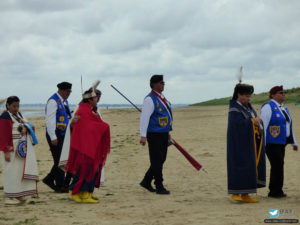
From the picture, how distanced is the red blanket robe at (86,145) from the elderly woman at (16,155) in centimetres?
65

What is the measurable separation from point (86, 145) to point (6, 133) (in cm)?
123

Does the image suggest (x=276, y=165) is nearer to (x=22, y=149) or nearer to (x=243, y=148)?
(x=243, y=148)

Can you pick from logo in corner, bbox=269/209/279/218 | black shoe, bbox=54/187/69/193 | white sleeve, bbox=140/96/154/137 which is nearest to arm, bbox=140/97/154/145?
white sleeve, bbox=140/96/154/137

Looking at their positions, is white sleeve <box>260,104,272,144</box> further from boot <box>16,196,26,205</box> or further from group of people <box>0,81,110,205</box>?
boot <box>16,196,26,205</box>

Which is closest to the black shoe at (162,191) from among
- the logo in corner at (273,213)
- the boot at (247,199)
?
the boot at (247,199)

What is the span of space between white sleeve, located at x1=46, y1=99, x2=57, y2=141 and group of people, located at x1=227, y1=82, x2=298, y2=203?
2.93 meters

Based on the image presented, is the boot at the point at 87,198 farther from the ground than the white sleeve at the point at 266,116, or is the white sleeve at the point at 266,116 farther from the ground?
the white sleeve at the point at 266,116

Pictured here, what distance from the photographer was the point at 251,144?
7.06 meters

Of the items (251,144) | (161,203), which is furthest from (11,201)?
(251,144)

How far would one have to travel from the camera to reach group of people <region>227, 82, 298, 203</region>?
7039 mm

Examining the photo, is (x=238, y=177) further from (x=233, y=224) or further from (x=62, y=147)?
(x=62, y=147)

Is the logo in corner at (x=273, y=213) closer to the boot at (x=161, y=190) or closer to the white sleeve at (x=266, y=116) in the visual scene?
the white sleeve at (x=266, y=116)

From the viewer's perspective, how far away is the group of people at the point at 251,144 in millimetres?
7039

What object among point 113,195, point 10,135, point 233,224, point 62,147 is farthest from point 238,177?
point 10,135
